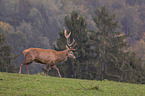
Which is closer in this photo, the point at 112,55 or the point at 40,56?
→ the point at 40,56

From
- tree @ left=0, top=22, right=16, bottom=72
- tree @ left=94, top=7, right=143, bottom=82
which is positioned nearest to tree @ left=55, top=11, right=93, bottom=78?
tree @ left=94, top=7, right=143, bottom=82

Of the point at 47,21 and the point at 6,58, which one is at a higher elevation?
the point at 47,21

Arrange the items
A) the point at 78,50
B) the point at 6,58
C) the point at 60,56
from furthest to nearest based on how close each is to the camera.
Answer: the point at 78,50 < the point at 6,58 < the point at 60,56

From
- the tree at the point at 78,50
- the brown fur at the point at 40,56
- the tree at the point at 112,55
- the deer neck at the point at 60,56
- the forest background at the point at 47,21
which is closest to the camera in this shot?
the brown fur at the point at 40,56

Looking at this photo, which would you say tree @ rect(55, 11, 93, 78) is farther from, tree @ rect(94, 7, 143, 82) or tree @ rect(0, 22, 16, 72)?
tree @ rect(0, 22, 16, 72)

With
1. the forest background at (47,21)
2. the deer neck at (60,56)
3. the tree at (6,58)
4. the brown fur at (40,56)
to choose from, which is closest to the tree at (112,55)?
the tree at (6,58)

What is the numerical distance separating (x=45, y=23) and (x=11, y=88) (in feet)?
326

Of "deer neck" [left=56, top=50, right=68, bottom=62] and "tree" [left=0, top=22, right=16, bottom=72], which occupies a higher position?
"deer neck" [left=56, top=50, right=68, bottom=62]

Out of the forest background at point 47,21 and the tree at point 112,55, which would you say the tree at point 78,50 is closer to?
the tree at point 112,55

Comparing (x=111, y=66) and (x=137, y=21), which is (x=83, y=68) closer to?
(x=111, y=66)

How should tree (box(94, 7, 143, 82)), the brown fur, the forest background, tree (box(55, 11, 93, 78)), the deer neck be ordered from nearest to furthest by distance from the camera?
the brown fur
the deer neck
tree (box(94, 7, 143, 82))
tree (box(55, 11, 93, 78))
the forest background

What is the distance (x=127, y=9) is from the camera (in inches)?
5069

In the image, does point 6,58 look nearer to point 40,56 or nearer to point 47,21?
point 40,56

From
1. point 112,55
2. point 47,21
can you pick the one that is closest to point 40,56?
point 112,55
